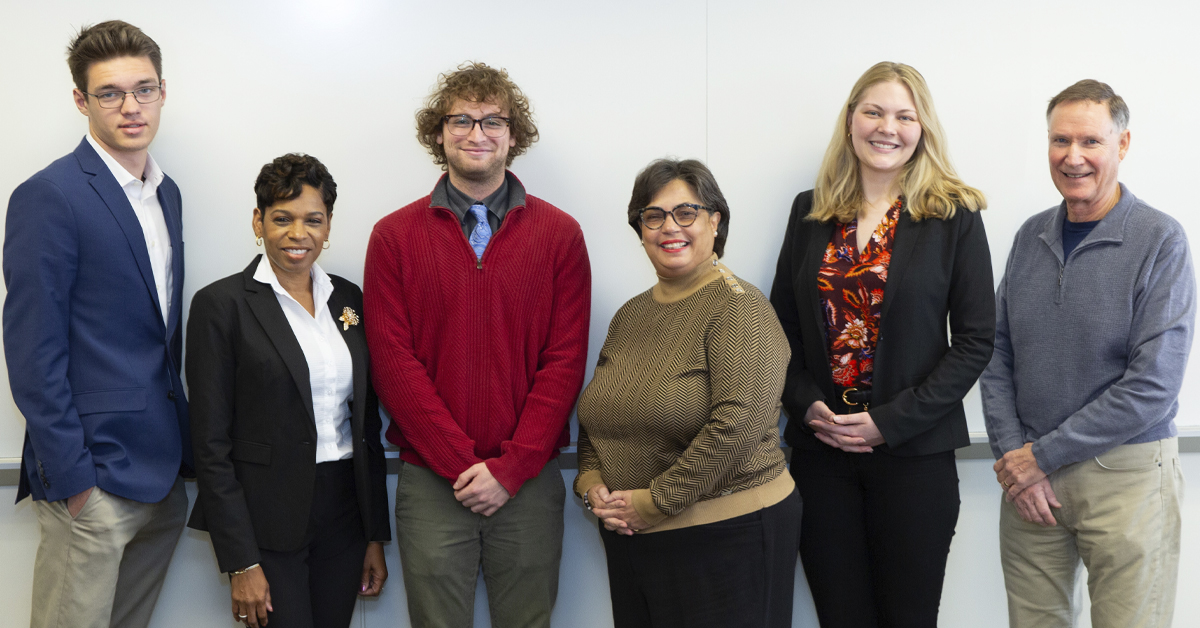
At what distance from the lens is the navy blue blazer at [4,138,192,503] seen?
6.37ft

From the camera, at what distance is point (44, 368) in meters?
1.93

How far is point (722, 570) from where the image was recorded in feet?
5.81

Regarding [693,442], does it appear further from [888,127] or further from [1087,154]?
[1087,154]

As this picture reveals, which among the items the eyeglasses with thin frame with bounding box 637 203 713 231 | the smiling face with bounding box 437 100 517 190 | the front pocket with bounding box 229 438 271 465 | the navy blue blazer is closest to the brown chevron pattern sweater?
the eyeglasses with thin frame with bounding box 637 203 713 231

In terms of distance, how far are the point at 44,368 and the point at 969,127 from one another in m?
2.80

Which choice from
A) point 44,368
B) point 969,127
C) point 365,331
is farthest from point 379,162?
point 969,127

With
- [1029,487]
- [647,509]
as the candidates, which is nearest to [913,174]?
[1029,487]

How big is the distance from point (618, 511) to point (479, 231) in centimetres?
86

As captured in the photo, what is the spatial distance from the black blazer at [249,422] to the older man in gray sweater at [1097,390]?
6.25 ft

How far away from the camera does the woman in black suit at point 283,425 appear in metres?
1.95

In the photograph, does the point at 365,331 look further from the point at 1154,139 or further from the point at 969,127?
the point at 1154,139

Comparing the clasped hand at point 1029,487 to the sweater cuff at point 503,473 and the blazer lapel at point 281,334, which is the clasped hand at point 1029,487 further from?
the blazer lapel at point 281,334

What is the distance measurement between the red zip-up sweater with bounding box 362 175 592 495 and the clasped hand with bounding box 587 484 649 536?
0.28m

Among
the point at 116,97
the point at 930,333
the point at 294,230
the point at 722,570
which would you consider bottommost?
the point at 722,570
